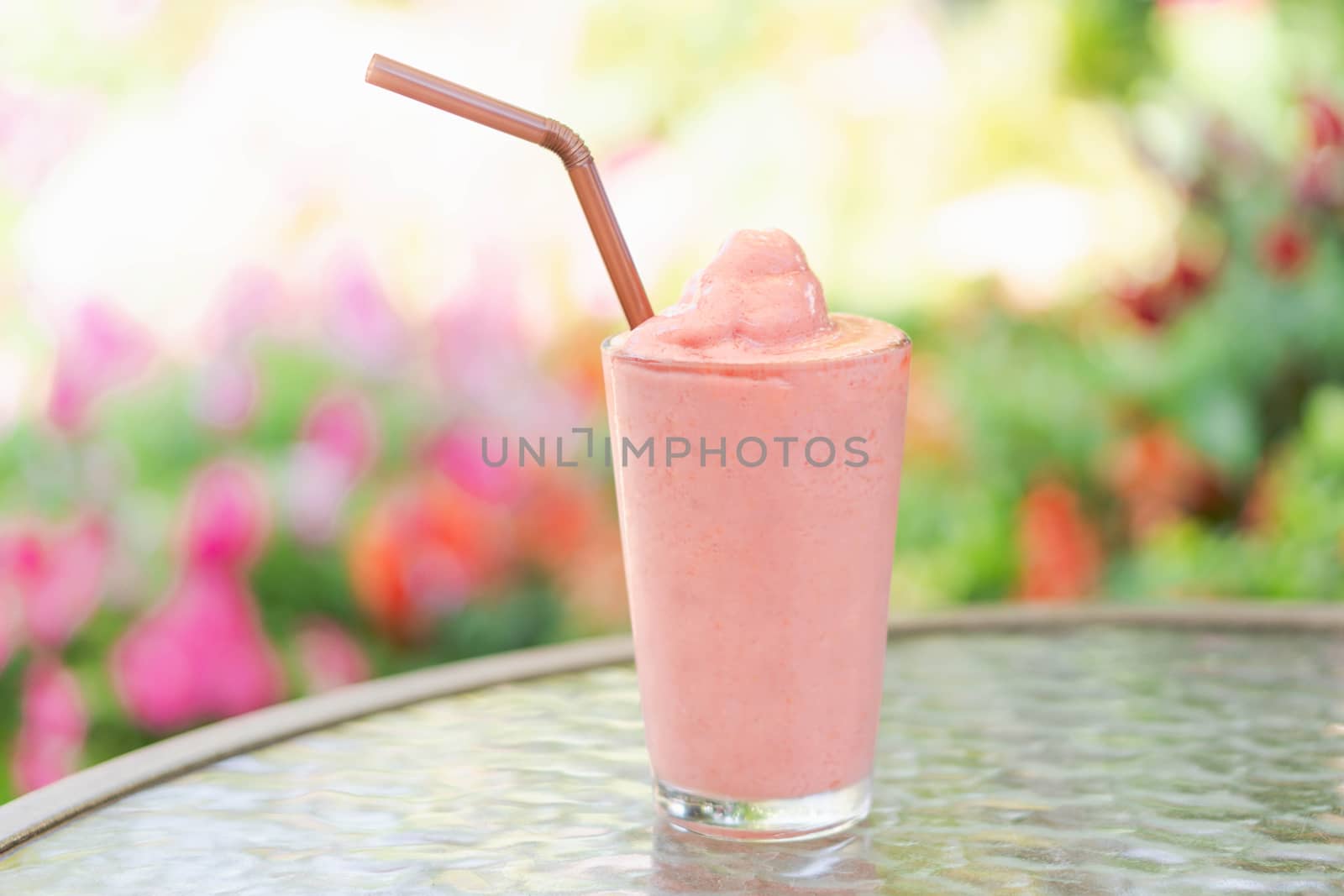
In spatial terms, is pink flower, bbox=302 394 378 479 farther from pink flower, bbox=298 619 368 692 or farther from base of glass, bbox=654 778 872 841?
base of glass, bbox=654 778 872 841

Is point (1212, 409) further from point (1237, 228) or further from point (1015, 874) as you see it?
point (1015, 874)

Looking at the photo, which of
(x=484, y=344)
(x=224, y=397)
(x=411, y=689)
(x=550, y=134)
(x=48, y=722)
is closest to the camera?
(x=550, y=134)

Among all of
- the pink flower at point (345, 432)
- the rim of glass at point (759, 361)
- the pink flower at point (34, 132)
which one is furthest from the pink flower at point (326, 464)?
the rim of glass at point (759, 361)

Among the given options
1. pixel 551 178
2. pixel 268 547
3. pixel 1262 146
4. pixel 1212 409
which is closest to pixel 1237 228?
pixel 1262 146

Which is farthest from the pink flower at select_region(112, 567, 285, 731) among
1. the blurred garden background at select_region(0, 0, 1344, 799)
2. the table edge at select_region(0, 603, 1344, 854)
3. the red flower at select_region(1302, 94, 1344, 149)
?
the red flower at select_region(1302, 94, 1344, 149)

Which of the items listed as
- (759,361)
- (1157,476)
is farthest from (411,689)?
(1157,476)

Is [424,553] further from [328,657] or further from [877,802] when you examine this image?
[877,802]
